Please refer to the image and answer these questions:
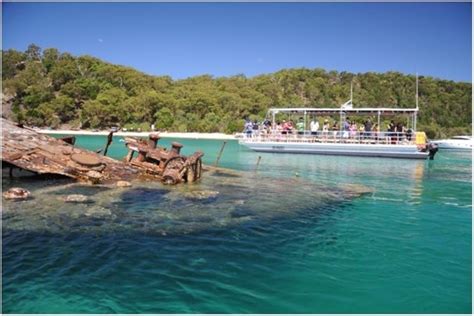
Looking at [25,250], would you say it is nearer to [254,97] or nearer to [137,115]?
[137,115]

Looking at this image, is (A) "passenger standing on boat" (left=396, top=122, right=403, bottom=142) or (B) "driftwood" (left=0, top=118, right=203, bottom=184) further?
(A) "passenger standing on boat" (left=396, top=122, right=403, bottom=142)

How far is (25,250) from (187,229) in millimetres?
3078

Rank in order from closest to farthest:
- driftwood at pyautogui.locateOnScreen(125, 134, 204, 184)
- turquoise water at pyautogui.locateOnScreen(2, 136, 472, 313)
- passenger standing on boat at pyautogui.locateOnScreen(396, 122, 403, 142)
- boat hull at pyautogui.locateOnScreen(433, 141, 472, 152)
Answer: turquoise water at pyautogui.locateOnScreen(2, 136, 472, 313) < driftwood at pyautogui.locateOnScreen(125, 134, 204, 184) < passenger standing on boat at pyautogui.locateOnScreen(396, 122, 403, 142) < boat hull at pyautogui.locateOnScreen(433, 141, 472, 152)

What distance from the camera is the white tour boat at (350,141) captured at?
106ft

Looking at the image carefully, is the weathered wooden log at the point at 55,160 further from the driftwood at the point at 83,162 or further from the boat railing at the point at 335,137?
the boat railing at the point at 335,137

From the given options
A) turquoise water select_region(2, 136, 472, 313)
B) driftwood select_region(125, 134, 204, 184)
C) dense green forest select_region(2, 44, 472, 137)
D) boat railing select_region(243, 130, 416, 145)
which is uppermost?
dense green forest select_region(2, 44, 472, 137)

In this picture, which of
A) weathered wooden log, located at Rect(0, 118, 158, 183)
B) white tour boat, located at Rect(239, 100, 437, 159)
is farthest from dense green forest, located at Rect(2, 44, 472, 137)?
weathered wooden log, located at Rect(0, 118, 158, 183)

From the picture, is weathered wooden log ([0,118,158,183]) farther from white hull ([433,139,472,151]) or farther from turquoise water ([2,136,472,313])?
white hull ([433,139,472,151])

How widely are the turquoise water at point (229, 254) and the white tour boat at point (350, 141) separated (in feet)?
65.4

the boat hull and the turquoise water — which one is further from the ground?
the boat hull

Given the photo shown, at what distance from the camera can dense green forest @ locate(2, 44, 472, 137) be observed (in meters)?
72.8

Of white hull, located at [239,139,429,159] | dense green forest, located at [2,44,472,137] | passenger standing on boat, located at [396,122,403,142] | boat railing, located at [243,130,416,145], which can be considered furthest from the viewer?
dense green forest, located at [2,44,472,137]

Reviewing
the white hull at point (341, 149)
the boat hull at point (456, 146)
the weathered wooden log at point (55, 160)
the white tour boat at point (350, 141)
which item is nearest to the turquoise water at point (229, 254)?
the weathered wooden log at point (55, 160)

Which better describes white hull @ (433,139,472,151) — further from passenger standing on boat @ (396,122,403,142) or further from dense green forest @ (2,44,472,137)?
passenger standing on boat @ (396,122,403,142)
